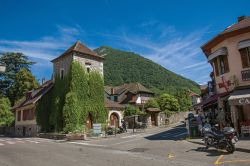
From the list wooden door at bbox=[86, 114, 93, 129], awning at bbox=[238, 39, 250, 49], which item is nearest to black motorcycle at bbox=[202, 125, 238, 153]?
awning at bbox=[238, 39, 250, 49]

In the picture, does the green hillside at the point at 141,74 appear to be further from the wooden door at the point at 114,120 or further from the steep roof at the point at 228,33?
the steep roof at the point at 228,33

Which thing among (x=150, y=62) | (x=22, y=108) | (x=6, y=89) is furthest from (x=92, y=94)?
(x=150, y=62)

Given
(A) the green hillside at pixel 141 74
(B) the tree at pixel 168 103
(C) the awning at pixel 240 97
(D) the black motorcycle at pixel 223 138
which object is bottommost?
(D) the black motorcycle at pixel 223 138

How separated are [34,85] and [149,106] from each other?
26.2m

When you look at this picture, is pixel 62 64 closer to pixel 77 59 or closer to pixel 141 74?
pixel 77 59

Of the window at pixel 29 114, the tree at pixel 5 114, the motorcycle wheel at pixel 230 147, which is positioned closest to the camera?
the motorcycle wheel at pixel 230 147

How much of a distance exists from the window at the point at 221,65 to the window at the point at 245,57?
4.60 feet

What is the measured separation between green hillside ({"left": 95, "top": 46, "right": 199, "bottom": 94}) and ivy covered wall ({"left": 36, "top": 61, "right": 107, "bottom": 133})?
60.7 m

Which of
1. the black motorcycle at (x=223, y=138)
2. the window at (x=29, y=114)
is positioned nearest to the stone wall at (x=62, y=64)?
the window at (x=29, y=114)

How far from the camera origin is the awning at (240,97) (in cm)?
1533

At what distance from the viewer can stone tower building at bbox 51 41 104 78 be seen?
1352 inches

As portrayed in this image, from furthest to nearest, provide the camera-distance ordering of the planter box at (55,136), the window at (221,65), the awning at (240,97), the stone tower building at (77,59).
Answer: the stone tower building at (77,59), the planter box at (55,136), the window at (221,65), the awning at (240,97)

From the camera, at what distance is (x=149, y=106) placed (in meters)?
49.8

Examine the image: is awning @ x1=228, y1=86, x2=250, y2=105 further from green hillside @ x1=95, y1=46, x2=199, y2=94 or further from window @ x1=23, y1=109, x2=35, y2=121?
green hillside @ x1=95, y1=46, x2=199, y2=94
